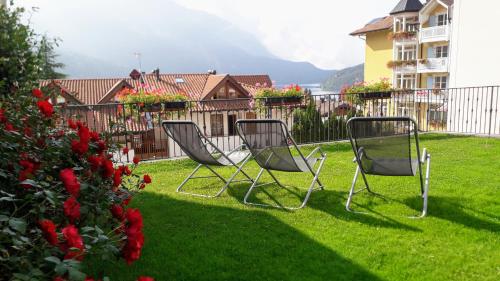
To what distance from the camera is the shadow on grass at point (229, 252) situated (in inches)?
112

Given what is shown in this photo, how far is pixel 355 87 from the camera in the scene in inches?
357

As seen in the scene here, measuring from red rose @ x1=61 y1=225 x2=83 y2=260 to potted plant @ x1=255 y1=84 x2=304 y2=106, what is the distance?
6.97 m

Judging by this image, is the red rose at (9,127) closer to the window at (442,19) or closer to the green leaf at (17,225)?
the green leaf at (17,225)

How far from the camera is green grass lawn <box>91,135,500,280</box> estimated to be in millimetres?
2889

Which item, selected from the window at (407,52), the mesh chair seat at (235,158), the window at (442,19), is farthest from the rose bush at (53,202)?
the window at (407,52)

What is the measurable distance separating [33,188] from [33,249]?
495 millimetres

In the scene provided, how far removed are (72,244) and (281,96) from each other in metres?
7.22

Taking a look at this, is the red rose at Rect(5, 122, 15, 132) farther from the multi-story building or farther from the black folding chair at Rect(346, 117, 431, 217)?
the multi-story building

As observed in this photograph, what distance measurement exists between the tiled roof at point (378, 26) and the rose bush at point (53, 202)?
1609 inches

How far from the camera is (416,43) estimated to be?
36344 mm

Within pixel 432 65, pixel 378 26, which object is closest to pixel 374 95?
pixel 432 65

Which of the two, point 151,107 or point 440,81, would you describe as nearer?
point 151,107

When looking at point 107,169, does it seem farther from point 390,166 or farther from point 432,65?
point 432,65

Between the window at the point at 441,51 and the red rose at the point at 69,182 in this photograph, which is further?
the window at the point at 441,51
